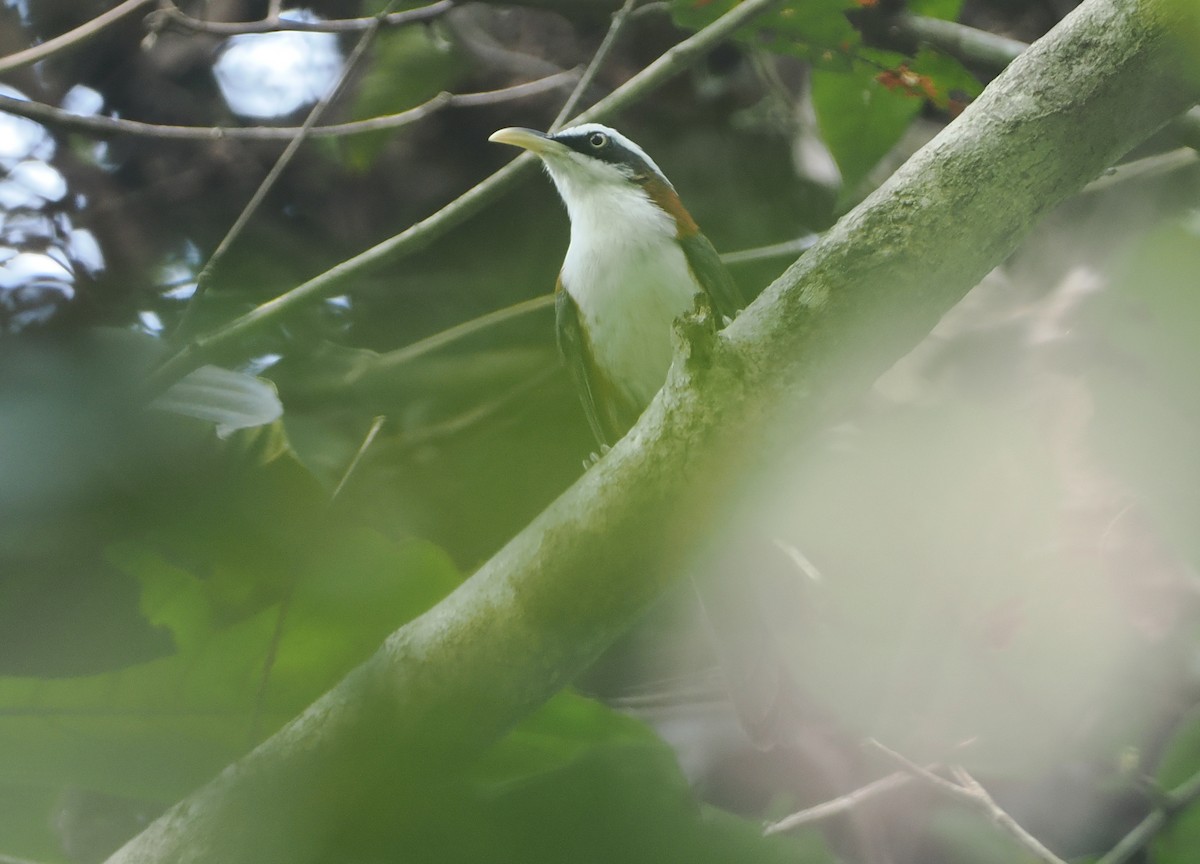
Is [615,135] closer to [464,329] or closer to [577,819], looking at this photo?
[464,329]

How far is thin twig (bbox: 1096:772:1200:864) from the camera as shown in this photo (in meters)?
0.71

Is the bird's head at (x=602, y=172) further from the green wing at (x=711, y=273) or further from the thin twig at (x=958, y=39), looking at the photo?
the thin twig at (x=958, y=39)

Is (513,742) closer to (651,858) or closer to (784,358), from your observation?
(651,858)

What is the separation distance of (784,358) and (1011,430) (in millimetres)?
348

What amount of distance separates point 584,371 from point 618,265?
149mm

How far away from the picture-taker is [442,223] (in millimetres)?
1021

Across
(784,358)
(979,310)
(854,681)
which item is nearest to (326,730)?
(784,358)

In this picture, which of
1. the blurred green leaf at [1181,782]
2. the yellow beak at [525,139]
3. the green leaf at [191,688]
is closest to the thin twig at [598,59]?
the yellow beak at [525,139]

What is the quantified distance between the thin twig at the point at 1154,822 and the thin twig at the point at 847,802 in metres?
0.15

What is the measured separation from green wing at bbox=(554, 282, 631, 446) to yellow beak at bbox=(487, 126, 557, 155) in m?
0.17

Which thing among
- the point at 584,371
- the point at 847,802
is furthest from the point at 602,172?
the point at 847,802

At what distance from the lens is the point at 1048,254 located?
113 centimetres

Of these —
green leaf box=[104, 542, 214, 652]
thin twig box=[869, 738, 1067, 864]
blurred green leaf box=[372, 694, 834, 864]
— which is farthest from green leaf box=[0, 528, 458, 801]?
thin twig box=[869, 738, 1067, 864]

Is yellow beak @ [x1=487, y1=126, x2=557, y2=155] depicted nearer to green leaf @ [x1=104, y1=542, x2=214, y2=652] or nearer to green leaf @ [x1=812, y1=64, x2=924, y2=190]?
green leaf @ [x1=812, y1=64, x2=924, y2=190]
